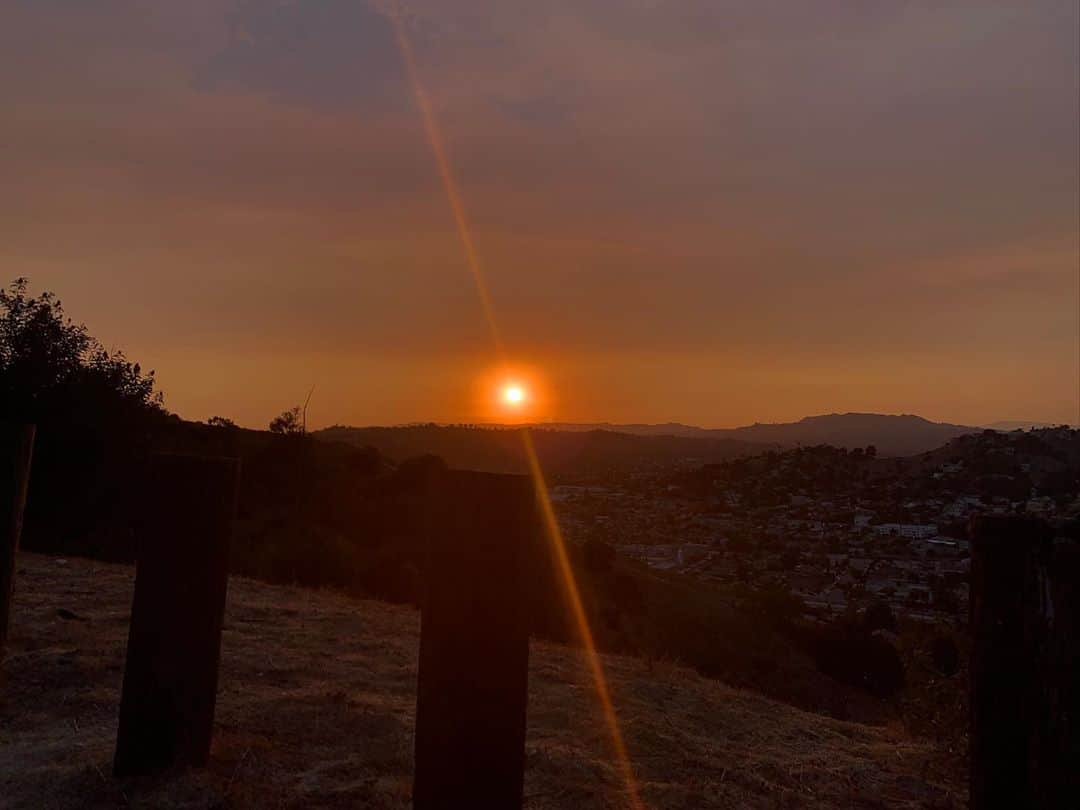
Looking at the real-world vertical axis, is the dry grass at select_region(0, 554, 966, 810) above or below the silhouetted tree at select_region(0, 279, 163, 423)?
below

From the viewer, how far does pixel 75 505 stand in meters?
18.5

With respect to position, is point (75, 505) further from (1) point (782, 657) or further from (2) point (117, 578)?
(1) point (782, 657)

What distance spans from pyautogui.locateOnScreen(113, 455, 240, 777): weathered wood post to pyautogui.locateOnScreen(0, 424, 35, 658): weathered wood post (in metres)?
1.52

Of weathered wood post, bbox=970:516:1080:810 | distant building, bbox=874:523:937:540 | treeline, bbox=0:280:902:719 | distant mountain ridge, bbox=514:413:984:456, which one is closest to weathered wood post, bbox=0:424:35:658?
weathered wood post, bbox=970:516:1080:810

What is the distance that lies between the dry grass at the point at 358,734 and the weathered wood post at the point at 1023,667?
322cm

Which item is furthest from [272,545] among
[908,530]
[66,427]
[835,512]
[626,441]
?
[626,441]

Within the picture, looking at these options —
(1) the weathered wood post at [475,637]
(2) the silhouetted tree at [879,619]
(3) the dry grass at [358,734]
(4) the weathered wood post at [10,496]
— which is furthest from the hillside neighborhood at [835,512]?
(4) the weathered wood post at [10,496]

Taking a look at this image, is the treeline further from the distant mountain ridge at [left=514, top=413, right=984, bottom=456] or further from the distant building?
the distant mountain ridge at [left=514, top=413, right=984, bottom=456]

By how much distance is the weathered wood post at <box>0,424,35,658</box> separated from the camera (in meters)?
6.27

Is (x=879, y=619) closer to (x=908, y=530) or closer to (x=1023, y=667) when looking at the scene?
(x=908, y=530)

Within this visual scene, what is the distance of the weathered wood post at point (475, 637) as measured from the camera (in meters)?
3.72

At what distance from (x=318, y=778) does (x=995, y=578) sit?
4455mm

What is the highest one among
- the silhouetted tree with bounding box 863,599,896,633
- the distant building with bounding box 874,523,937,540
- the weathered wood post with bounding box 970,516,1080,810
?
the weathered wood post with bounding box 970,516,1080,810

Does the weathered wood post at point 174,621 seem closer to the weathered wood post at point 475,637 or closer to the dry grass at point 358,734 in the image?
the dry grass at point 358,734
